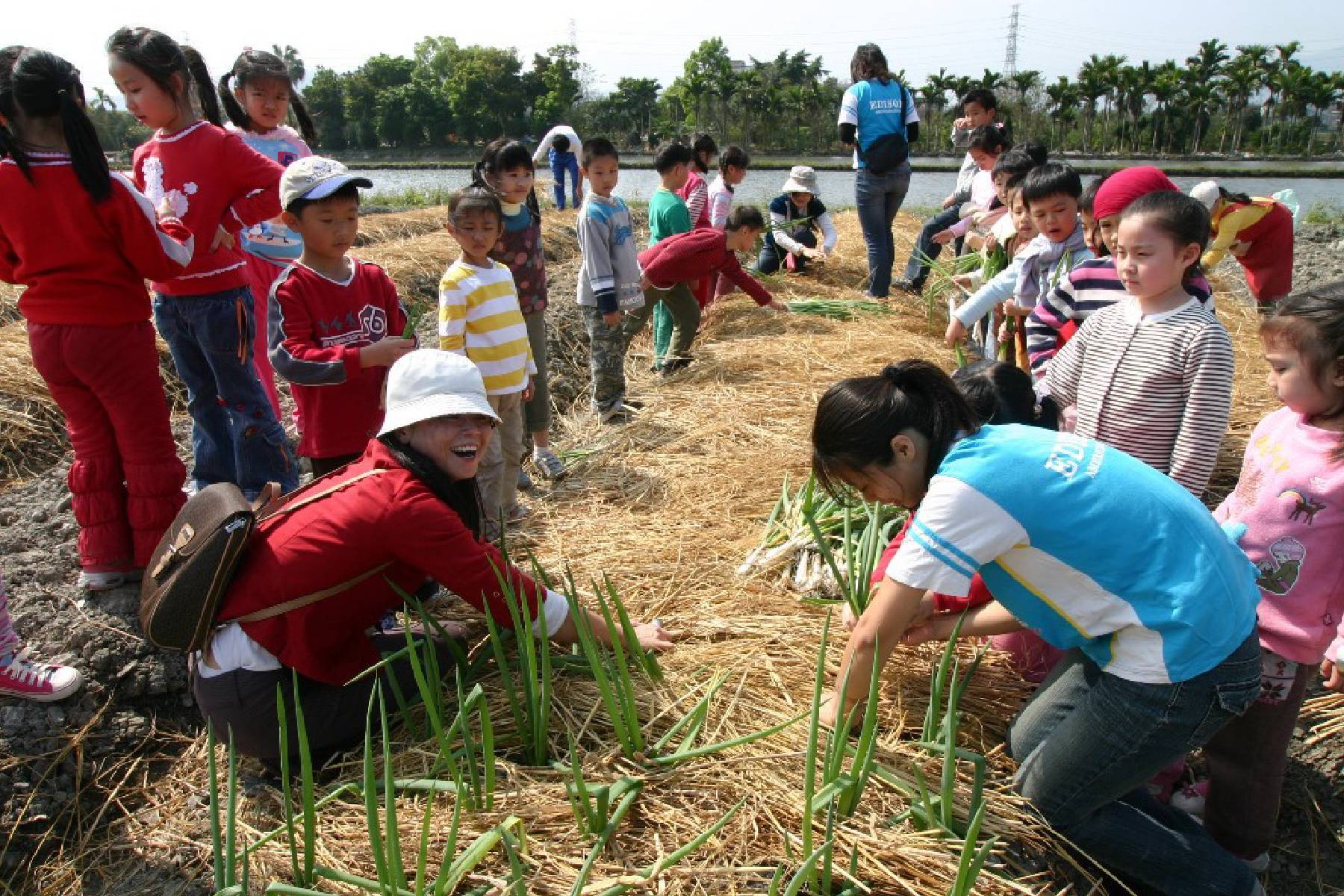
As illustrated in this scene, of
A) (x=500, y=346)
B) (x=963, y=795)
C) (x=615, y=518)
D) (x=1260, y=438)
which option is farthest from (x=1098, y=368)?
(x=500, y=346)

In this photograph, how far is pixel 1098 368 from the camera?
8.39 feet

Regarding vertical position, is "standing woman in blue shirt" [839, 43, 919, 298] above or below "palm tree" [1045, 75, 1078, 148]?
below

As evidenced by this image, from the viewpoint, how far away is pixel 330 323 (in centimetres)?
277

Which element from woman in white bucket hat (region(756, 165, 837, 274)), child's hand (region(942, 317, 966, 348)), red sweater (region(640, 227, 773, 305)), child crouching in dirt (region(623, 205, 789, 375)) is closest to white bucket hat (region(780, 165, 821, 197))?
woman in white bucket hat (region(756, 165, 837, 274))

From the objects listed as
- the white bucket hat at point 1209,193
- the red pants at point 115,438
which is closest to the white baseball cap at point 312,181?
the red pants at point 115,438

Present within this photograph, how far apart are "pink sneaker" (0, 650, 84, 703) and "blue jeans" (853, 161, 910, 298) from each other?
19.0 feet

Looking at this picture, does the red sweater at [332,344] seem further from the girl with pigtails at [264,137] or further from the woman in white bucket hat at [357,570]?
the girl with pigtails at [264,137]

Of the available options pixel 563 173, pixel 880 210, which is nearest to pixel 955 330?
pixel 880 210

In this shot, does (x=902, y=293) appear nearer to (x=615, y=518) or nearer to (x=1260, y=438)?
(x=615, y=518)

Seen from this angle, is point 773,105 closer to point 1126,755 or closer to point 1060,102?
point 1060,102

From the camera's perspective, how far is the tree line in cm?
4419

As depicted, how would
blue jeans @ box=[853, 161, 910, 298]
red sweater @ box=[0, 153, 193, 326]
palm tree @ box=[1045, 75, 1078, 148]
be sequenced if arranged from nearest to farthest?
red sweater @ box=[0, 153, 193, 326]
blue jeans @ box=[853, 161, 910, 298]
palm tree @ box=[1045, 75, 1078, 148]

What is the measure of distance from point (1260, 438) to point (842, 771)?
123cm

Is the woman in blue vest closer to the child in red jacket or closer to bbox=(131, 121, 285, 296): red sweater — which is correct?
the child in red jacket
